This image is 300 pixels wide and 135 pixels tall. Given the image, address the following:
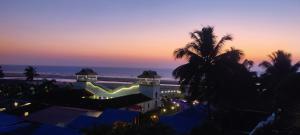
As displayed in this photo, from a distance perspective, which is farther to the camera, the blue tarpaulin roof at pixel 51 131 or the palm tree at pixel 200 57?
the palm tree at pixel 200 57

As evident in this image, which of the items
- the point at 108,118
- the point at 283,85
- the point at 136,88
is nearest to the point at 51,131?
the point at 108,118

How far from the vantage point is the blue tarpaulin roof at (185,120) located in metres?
15.0

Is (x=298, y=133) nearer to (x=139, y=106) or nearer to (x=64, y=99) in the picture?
(x=139, y=106)

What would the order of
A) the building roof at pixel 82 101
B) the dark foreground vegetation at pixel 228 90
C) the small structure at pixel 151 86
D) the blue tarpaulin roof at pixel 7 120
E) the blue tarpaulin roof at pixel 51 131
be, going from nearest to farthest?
the blue tarpaulin roof at pixel 51 131 < the blue tarpaulin roof at pixel 7 120 < the dark foreground vegetation at pixel 228 90 < the building roof at pixel 82 101 < the small structure at pixel 151 86

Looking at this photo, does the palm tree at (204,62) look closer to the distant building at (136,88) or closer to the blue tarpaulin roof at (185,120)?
the blue tarpaulin roof at (185,120)

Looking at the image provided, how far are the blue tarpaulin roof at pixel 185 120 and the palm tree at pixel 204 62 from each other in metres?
1.20

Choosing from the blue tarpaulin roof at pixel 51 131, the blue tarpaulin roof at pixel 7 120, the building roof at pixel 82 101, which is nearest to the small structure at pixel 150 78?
the building roof at pixel 82 101

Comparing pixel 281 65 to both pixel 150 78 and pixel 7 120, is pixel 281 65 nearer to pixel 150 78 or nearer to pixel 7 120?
pixel 150 78

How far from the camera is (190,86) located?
15.9 metres

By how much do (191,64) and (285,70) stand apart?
8.91 meters

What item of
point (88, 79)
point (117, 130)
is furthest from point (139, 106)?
point (117, 130)

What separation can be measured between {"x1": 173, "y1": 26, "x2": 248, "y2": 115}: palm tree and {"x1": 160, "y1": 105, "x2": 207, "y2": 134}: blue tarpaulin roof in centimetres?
120

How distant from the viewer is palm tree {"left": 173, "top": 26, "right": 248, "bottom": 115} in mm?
15586

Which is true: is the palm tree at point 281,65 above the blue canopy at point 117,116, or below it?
above
